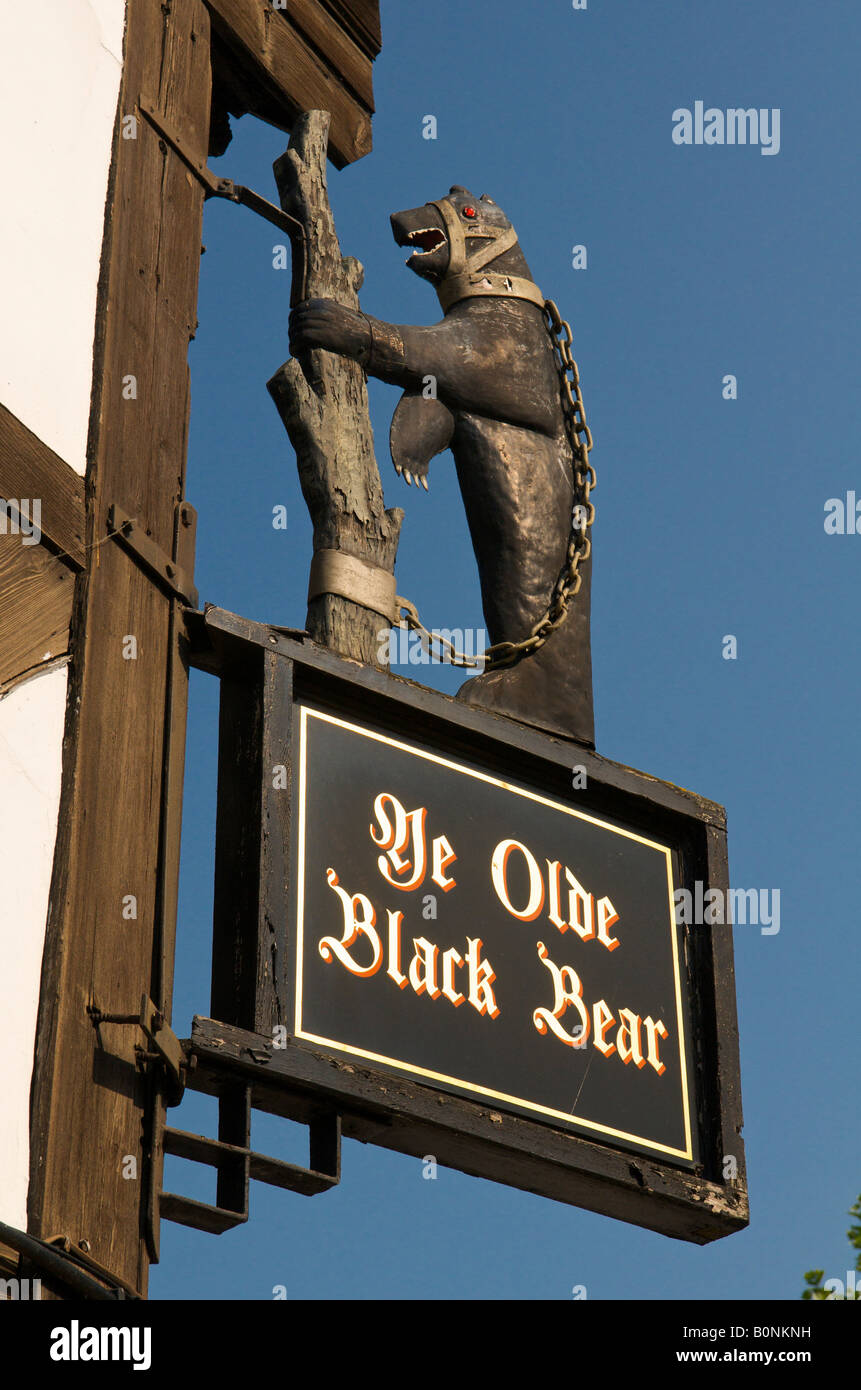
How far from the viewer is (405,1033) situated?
520 centimetres

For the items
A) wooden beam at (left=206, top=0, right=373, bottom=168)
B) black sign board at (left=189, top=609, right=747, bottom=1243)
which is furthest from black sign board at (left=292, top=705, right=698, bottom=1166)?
wooden beam at (left=206, top=0, right=373, bottom=168)

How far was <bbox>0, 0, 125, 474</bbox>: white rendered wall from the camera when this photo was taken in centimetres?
530

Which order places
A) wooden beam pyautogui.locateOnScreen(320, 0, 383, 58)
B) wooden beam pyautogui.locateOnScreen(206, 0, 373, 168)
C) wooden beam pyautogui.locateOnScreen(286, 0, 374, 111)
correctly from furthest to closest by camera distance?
wooden beam pyautogui.locateOnScreen(320, 0, 383, 58)
wooden beam pyautogui.locateOnScreen(286, 0, 374, 111)
wooden beam pyautogui.locateOnScreen(206, 0, 373, 168)

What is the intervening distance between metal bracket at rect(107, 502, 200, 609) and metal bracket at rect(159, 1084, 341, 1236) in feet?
4.14

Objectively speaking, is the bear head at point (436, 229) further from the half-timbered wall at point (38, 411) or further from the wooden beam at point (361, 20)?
the half-timbered wall at point (38, 411)

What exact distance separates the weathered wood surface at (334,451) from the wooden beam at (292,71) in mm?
560

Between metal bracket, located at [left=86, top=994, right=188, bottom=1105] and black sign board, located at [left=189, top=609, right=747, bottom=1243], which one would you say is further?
black sign board, located at [left=189, top=609, right=747, bottom=1243]

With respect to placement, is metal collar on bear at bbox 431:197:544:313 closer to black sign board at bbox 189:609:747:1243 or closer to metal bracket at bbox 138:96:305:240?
metal bracket at bbox 138:96:305:240

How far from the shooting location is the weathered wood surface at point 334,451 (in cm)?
585

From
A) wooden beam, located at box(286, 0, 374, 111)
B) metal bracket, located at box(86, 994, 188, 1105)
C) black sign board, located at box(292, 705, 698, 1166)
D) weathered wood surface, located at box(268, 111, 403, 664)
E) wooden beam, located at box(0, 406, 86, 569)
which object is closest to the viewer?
metal bracket, located at box(86, 994, 188, 1105)

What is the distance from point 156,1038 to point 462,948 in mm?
968

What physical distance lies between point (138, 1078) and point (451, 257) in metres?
3.00

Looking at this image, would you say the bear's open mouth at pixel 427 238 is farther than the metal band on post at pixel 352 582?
Yes

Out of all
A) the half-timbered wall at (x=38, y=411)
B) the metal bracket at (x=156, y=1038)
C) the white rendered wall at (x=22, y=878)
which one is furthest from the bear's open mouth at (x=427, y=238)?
the metal bracket at (x=156, y=1038)
